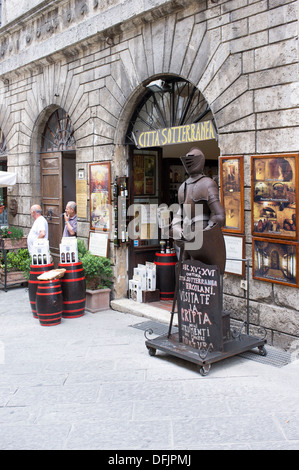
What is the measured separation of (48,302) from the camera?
7336 millimetres

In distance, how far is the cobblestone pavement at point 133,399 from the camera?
3869mm

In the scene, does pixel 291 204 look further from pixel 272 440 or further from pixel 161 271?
pixel 161 271

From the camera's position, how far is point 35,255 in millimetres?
7871

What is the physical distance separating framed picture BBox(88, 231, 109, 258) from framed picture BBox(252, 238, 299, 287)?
131 inches

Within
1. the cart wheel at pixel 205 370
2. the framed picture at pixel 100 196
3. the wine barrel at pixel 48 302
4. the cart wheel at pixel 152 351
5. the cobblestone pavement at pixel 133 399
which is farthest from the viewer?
the framed picture at pixel 100 196

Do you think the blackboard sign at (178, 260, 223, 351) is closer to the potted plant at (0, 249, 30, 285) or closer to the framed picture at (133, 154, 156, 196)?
the framed picture at (133, 154, 156, 196)

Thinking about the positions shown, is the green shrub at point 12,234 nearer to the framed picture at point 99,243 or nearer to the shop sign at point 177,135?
the framed picture at point 99,243

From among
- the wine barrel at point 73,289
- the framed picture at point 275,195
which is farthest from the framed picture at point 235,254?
the wine barrel at point 73,289

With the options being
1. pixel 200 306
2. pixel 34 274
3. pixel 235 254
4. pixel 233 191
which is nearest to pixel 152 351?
pixel 200 306

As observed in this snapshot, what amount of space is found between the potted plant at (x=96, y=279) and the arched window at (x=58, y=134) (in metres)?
2.63

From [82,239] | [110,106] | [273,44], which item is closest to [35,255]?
[82,239]

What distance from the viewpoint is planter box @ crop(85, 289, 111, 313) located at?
8266 mm

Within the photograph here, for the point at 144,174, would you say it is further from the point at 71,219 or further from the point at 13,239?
the point at 13,239

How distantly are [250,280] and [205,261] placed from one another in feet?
3.84
